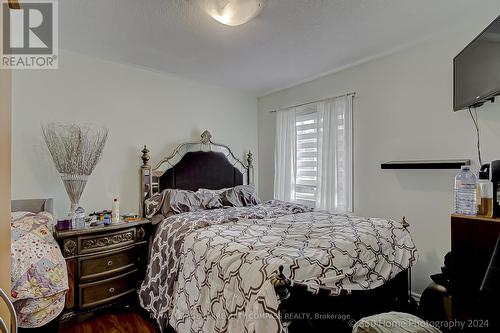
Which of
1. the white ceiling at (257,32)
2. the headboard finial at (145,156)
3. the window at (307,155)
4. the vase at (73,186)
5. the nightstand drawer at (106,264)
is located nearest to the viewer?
the white ceiling at (257,32)

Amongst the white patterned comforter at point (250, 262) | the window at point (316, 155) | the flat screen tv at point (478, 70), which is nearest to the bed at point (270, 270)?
the white patterned comforter at point (250, 262)

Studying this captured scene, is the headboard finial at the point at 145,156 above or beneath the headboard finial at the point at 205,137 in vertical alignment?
beneath

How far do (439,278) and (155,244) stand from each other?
2.42 m

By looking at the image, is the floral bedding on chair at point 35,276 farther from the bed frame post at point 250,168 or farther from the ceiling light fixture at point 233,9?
the bed frame post at point 250,168

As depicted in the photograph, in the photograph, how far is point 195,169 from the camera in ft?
11.3

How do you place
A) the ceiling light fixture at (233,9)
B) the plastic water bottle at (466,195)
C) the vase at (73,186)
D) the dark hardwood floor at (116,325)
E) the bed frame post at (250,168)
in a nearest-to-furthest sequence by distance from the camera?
the plastic water bottle at (466,195), the ceiling light fixture at (233,9), the dark hardwood floor at (116,325), the vase at (73,186), the bed frame post at (250,168)

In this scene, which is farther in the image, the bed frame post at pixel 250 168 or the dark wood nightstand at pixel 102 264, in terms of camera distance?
the bed frame post at pixel 250 168

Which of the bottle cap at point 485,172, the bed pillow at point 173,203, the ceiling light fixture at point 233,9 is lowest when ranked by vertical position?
the bed pillow at point 173,203

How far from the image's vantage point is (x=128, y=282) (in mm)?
2547

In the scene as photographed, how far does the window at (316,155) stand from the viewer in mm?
3154

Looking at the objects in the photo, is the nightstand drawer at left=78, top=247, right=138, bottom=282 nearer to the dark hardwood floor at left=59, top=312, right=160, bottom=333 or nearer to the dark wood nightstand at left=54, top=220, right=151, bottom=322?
the dark wood nightstand at left=54, top=220, right=151, bottom=322

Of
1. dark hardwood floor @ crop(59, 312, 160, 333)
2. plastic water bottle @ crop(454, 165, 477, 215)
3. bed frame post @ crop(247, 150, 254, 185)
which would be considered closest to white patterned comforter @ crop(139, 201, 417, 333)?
dark hardwood floor @ crop(59, 312, 160, 333)

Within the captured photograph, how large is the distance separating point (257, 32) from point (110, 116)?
1.81m

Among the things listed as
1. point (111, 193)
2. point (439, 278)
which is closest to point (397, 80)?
point (439, 278)
